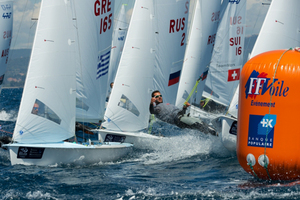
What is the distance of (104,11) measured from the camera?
11.4 meters

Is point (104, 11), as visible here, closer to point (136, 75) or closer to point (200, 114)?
point (136, 75)

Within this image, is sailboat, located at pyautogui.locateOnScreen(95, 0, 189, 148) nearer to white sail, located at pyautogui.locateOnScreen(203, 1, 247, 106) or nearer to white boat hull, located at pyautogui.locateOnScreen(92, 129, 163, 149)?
white boat hull, located at pyautogui.locateOnScreen(92, 129, 163, 149)

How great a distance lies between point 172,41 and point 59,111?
224 inches

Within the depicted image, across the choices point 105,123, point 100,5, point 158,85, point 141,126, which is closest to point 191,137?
point 141,126

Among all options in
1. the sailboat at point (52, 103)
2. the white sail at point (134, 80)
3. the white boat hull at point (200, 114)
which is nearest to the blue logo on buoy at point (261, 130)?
the sailboat at point (52, 103)

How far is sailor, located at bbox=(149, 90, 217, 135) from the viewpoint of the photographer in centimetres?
970

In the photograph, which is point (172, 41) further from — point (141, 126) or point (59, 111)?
point (59, 111)

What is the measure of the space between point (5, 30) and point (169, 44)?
186 inches

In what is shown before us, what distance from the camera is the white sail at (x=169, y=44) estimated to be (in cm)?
1266

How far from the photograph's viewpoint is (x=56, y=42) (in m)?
8.36

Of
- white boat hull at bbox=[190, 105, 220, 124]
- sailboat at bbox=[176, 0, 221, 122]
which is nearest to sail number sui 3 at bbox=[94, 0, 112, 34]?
sailboat at bbox=[176, 0, 221, 122]

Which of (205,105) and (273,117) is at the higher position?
(273,117)

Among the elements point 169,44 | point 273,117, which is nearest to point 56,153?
point 273,117

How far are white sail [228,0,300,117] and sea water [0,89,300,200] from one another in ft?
5.36
